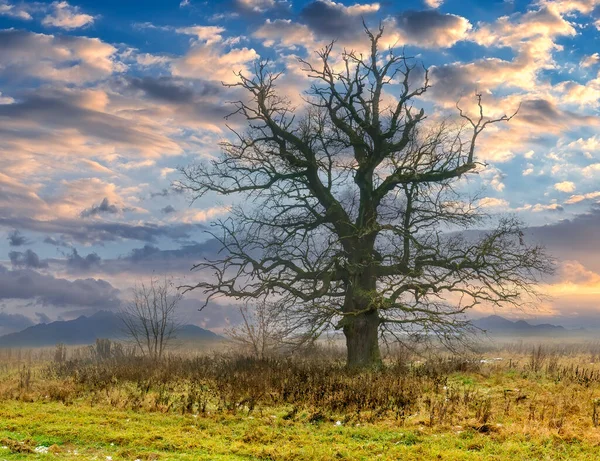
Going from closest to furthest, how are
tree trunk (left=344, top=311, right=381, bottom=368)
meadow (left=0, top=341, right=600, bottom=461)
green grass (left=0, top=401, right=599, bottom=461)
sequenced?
1. green grass (left=0, top=401, right=599, bottom=461)
2. meadow (left=0, top=341, right=600, bottom=461)
3. tree trunk (left=344, top=311, right=381, bottom=368)

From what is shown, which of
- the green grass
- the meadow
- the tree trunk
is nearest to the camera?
the green grass

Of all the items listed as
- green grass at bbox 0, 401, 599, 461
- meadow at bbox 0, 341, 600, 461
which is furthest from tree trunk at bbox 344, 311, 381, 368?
green grass at bbox 0, 401, 599, 461

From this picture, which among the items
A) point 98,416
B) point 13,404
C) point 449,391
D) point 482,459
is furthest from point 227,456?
point 13,404

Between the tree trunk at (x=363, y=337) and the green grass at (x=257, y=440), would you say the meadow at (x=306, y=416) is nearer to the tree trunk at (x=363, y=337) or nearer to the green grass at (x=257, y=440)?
the green grass at (x=257, y=440)

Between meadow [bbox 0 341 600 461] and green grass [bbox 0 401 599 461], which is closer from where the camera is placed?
green grass [bbox 0 401 599 461]

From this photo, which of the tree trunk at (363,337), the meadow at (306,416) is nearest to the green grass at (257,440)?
the meadow at (306,416)

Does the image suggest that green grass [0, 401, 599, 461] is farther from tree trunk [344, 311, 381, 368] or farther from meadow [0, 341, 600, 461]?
tree trunk [344, 311, 381, 368]

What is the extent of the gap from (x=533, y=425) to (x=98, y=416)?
10084 millimetres

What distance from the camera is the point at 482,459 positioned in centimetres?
993

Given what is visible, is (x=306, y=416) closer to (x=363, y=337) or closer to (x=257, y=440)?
(x=257, y=440)

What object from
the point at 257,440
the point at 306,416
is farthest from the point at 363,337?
the point at 257,440

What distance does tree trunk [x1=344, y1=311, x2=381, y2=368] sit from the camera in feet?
77.2

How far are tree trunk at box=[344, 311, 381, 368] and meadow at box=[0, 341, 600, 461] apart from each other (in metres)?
3.38

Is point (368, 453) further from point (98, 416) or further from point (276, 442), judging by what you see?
point (98, 416)
